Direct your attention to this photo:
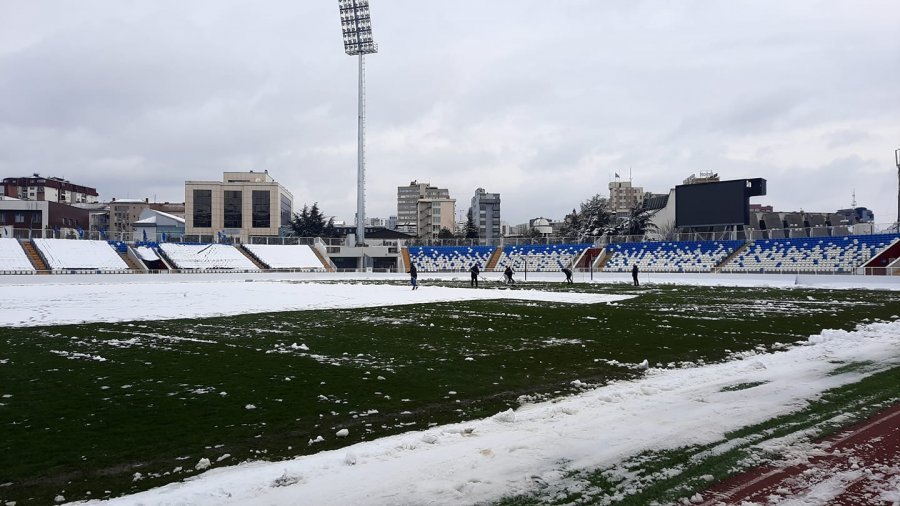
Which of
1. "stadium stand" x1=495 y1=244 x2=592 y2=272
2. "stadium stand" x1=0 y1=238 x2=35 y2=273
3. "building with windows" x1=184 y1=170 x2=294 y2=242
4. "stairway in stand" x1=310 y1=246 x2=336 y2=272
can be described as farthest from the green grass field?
"building with windows" x1=184 y1=170 x2=294 y2=242

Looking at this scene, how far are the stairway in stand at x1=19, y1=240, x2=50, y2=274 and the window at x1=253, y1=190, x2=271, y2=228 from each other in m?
37.4

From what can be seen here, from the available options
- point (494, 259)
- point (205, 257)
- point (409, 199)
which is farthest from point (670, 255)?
point (409, 199)

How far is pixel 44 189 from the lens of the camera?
4638 inches

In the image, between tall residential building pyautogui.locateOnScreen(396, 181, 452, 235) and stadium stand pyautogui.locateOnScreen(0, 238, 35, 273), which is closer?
stadium stand pyautogui.locateOnScreen(0, 238, 35, 273)

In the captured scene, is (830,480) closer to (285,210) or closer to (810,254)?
(810,254)

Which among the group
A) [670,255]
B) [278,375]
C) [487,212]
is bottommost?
[278,375]

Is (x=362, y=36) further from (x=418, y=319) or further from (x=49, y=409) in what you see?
(x=49, y=409)

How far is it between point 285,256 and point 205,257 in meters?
8.15

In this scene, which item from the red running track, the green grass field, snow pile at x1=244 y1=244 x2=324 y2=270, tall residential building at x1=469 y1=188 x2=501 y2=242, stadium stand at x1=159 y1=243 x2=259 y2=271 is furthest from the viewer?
tall residential building at x1=469 y1=188 x2=501 y2=242

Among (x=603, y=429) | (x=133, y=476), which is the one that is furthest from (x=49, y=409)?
(x=603, y=429)

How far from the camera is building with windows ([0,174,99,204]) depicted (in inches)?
4372

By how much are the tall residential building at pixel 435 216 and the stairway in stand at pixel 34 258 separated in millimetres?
99607

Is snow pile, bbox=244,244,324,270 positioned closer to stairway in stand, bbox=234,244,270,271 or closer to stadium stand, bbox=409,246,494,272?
stairway in stand, bbox=234,244,270,271

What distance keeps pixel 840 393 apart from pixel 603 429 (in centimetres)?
376
